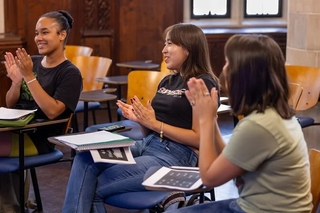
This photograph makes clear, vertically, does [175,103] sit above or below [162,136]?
above

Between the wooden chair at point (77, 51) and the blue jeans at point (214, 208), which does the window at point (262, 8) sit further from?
the blue jeans at point (214, 208)

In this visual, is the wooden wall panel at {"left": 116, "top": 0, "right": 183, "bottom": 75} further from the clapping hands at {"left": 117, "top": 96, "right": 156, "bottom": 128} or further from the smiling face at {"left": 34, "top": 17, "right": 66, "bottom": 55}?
the clapping hands at {"left": 117, "top": 96, "right": 156, "bottom": 128}

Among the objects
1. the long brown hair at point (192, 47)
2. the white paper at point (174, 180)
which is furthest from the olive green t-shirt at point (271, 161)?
the long brown hair at point (192, 47)

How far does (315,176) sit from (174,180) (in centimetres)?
55

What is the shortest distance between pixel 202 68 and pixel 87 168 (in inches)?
30.1

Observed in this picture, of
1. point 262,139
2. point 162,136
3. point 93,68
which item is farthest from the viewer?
point 93,68

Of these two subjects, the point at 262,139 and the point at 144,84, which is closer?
the point at 262,139

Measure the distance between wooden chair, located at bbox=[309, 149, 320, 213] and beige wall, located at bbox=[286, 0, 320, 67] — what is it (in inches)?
136

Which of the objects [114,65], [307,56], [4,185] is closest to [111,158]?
[4,185]

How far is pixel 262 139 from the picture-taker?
2.19 metres

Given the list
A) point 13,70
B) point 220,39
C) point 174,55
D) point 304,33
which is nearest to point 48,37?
point 13,70

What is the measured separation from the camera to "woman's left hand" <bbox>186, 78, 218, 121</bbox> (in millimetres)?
2432

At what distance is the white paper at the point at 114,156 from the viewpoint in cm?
289

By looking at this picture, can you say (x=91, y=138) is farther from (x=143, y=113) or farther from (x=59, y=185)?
(x=59, y=185)
